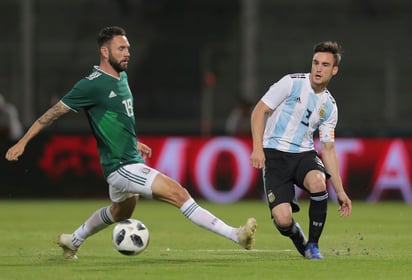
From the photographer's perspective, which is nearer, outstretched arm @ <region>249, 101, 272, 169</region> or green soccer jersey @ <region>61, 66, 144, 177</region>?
outstretched arm @ <region>249, 101, 272, 169</region>

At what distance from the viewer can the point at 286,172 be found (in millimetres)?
9695

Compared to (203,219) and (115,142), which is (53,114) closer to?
(115,142)

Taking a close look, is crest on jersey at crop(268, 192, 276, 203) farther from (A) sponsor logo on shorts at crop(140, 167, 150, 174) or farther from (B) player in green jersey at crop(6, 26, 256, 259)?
(A) sponsor logo on shorts at crop(140, 167, 150, 174)

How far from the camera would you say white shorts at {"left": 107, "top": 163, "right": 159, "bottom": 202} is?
8984 millimetres

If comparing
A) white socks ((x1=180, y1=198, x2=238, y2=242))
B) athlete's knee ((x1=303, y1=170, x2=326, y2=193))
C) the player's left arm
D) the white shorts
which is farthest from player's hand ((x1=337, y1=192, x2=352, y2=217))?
the white shorts

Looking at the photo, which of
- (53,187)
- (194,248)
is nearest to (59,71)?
(53,187)

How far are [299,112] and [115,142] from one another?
1.68m

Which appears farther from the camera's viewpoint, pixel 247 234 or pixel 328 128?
pixel 328 128

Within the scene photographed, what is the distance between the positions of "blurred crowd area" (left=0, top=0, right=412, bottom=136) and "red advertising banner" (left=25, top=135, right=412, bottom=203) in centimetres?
243

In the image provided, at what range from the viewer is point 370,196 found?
741 inches

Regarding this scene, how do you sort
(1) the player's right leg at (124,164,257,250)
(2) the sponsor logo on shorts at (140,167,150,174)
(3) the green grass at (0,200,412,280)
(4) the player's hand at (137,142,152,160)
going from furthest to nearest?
(4) the player's hand at (137,142,152,160) < (2) the sponsor logo on shorts at (140,167,150,174) < (1) the player's right leg at (124,164,257,250) < (3) the green grass at (0,200,412,280)

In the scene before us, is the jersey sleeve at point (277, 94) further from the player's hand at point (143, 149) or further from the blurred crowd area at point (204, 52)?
the blurred crowd area at point (204, 52)

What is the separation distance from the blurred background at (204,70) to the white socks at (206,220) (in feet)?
32.5

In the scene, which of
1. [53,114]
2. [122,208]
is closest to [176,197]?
[122,208]
